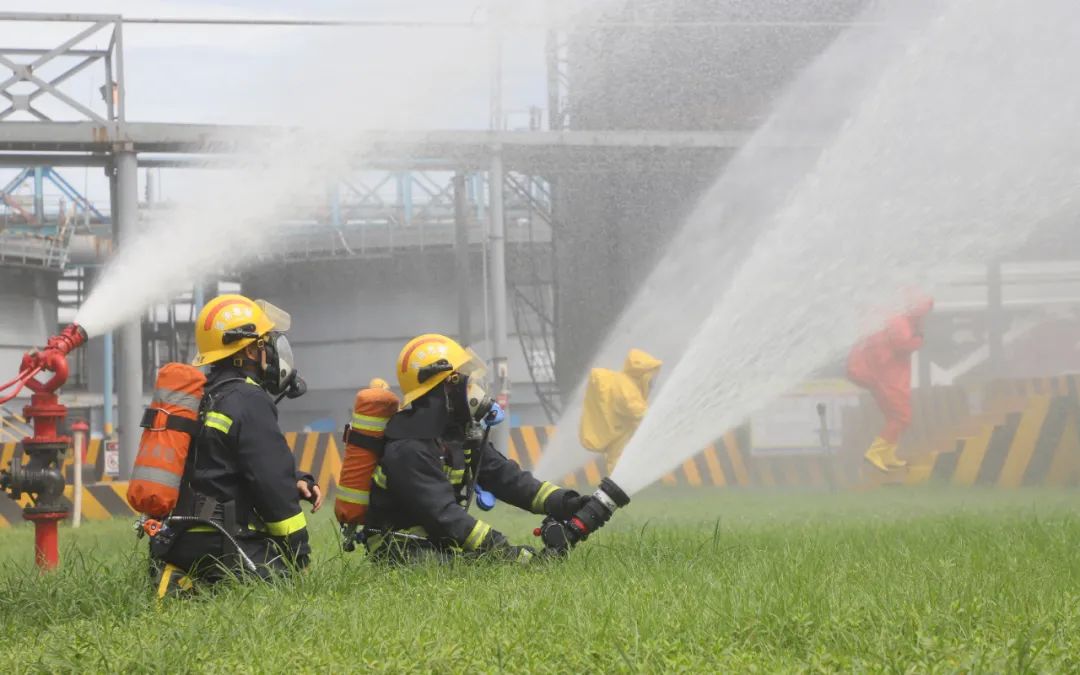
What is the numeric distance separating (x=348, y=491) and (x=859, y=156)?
5883 millimetres

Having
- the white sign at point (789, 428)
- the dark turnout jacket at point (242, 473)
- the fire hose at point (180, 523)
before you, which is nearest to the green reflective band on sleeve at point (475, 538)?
the dark turnout jacket at point (242, 473)

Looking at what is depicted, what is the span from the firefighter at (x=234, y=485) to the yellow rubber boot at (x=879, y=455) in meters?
9.97

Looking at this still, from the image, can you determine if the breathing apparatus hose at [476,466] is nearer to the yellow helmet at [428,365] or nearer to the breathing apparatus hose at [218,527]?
the yellow helmet at [428,365]

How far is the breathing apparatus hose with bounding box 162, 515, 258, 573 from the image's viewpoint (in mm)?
5535

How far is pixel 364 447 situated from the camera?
6289 mm

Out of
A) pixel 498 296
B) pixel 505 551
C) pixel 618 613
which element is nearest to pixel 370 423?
pixel 505 551

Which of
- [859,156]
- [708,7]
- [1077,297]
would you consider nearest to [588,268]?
[708,7]

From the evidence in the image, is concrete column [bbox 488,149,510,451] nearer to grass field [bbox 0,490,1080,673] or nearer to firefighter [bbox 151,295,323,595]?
grass field [bbox 0,490,1080,673]

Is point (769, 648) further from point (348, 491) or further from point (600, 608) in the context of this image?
point (348, 491)

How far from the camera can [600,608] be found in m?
4.65

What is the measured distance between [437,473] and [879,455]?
9.59 meters

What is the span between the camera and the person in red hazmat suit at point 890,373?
1462 cm

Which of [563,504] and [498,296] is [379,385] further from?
[498,296]

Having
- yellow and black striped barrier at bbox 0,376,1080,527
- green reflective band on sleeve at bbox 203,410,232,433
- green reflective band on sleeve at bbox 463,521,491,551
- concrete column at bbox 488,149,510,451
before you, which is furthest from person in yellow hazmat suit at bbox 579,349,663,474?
green reflective band on sleeve at bbox 203,410,232,433
